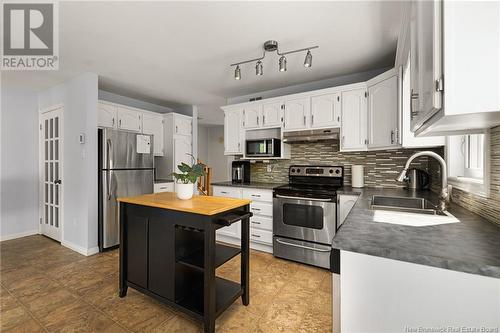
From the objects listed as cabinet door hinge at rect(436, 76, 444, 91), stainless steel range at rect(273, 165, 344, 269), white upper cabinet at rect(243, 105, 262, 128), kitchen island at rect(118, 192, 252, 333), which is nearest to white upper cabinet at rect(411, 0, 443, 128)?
cabinet door hinge at rect(436, 76, 444, 91)

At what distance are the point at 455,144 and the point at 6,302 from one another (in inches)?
164

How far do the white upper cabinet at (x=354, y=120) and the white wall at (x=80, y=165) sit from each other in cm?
336

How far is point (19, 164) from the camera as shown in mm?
3840

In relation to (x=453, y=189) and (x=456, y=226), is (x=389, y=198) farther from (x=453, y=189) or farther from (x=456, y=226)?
(x=456, y=226)

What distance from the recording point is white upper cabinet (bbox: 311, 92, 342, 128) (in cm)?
300

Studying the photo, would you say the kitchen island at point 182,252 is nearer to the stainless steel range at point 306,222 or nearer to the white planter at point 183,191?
the white planter at point 183,191

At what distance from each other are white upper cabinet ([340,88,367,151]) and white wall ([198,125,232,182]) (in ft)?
17.5

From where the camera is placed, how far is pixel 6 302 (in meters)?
2.06

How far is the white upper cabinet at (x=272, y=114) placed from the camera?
3.42 m

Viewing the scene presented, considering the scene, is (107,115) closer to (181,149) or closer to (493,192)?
(181,149)

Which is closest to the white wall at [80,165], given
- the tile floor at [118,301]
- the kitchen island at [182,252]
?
the tile floor at [118,301]

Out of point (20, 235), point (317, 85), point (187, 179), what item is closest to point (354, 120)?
point (317, 85)

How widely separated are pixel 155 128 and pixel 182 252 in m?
3.24

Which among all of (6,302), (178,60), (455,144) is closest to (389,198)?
(455,144)
